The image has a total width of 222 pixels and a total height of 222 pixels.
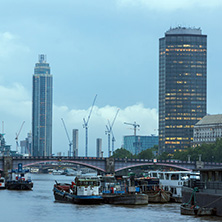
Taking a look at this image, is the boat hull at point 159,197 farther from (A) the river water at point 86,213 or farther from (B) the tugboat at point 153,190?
(A) the river water at point 86,213

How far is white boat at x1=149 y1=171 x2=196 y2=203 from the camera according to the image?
441 feet

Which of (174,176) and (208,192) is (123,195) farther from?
(208,192)

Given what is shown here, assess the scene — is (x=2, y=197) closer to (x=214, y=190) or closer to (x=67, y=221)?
(x=67, y=221)

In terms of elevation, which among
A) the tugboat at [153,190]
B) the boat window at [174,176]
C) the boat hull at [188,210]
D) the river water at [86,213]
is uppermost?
the boat window at [174,176]

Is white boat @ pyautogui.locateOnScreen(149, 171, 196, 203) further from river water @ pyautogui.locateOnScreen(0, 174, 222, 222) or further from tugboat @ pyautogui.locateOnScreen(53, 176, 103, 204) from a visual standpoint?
tugboat @ pyautogui.locateOnScreen(53, 176, 103, 204)

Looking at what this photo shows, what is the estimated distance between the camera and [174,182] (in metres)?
138

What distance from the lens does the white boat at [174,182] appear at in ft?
441

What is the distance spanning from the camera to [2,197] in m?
149

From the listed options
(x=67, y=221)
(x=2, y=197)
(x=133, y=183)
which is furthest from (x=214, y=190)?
(x=2, y=197)

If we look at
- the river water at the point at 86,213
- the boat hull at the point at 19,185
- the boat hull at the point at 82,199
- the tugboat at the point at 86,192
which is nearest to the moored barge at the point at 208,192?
the river water at the point at 86,213

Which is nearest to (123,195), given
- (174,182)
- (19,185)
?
(174,182)

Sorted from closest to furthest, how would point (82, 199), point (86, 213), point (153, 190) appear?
1. point (86, 213)
2. point (82, 199)
3. point (153, 190)

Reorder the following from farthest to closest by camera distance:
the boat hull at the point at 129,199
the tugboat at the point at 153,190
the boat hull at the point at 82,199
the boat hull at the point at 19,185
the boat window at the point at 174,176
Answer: the boat hull at the point at 19,185 → the boat window at the point at 174,176 → the tugboat at the point at 153,190 → the boat hull at the point at 129,199 → the boat hull at the point at 82,199

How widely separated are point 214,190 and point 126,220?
43.0 feet
